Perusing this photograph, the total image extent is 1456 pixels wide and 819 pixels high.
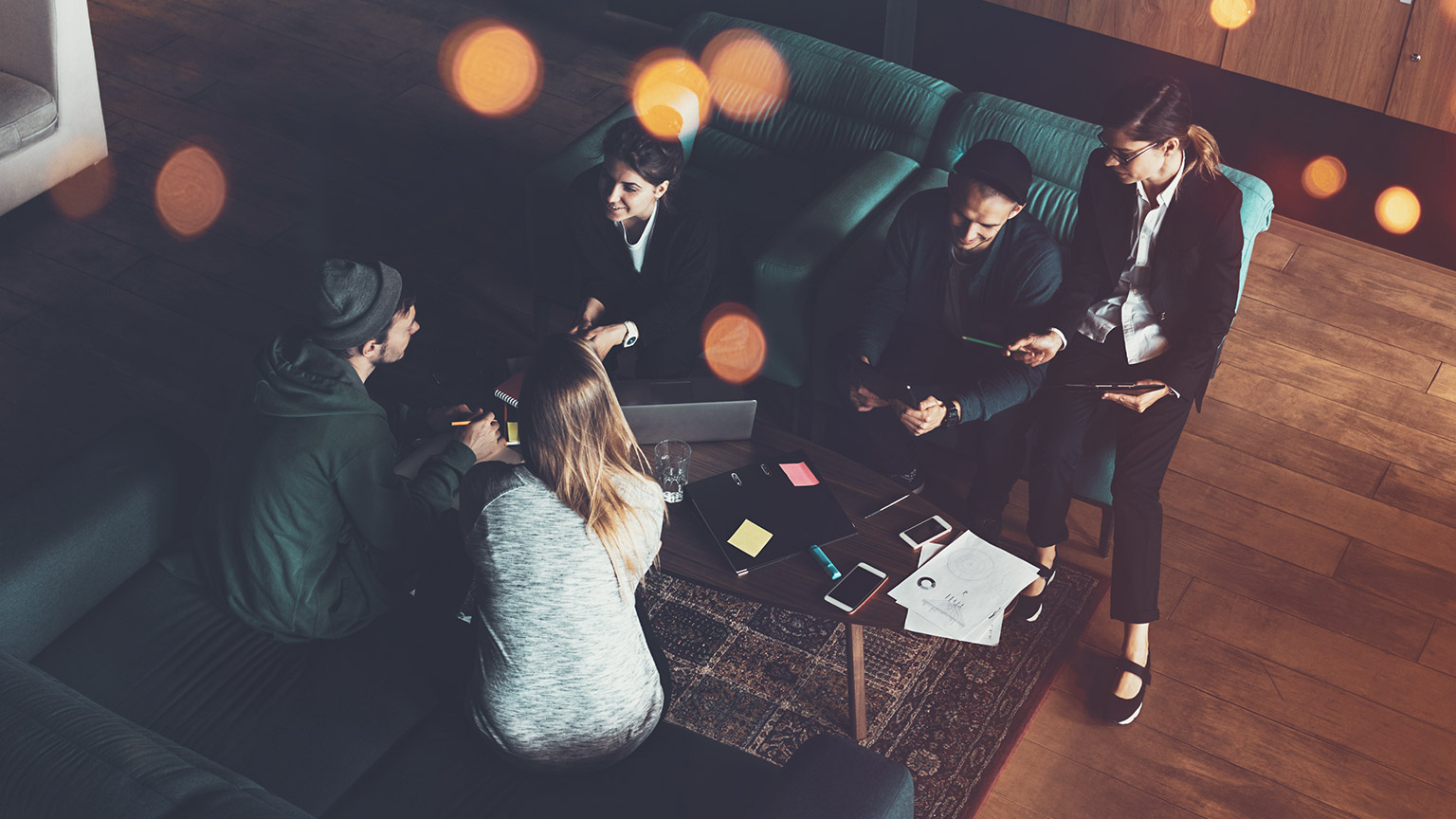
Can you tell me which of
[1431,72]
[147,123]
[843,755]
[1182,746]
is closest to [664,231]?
[843,755]

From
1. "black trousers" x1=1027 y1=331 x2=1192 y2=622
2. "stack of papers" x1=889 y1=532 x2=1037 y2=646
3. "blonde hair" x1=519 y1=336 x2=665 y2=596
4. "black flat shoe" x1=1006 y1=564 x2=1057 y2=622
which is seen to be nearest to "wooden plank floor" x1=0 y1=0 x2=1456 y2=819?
"black flat shoe" x1=1006 y1=564 x2=1057 y2=622

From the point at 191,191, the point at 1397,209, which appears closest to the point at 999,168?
the point at 1397,209

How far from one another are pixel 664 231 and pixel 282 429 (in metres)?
1.29

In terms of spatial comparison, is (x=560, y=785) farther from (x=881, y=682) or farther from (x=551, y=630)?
(x=881, y=682)

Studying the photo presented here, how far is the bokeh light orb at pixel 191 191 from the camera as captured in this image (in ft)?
13.9

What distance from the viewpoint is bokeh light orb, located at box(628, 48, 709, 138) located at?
3.48 metres

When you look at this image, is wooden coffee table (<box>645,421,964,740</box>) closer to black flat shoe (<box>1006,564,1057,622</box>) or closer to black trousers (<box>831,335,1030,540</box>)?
black trousers (<box>831,335,1030,540</box>)

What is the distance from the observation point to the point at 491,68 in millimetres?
5188

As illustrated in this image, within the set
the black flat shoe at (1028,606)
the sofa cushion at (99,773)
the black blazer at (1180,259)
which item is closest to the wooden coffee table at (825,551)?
the black flat shoe at (1028,606)

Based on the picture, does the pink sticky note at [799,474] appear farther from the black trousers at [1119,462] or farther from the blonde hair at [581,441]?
the blonde hair at [581,441]

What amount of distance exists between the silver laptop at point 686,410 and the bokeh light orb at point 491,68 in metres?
2.58

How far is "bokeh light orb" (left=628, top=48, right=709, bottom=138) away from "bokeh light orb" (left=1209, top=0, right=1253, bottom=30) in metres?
1.74

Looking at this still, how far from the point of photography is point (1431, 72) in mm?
3582

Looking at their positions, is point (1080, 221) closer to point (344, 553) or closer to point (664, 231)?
point (664, 231)
